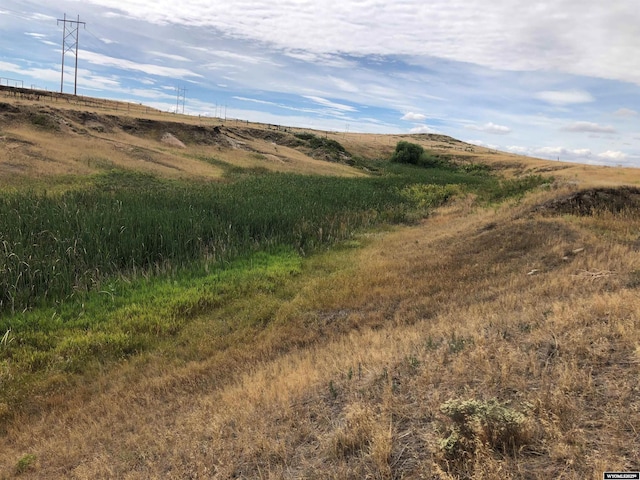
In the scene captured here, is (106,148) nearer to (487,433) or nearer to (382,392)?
(382,392)

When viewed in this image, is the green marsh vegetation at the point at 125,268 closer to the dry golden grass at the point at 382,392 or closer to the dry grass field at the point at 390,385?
the dry grass field at the point at 390,385

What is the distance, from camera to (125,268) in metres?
10.7

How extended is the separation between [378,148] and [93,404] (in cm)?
8161

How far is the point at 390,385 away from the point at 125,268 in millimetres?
8581

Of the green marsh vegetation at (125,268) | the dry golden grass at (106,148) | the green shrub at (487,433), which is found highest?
the dry golden grass at (106,148)

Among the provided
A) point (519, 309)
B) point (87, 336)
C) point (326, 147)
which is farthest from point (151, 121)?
point (519, 309)

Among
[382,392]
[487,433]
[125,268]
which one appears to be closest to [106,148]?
[125,268]

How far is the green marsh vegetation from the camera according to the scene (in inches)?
290

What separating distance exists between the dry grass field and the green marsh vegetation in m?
0.47

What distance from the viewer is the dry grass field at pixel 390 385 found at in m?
3.29

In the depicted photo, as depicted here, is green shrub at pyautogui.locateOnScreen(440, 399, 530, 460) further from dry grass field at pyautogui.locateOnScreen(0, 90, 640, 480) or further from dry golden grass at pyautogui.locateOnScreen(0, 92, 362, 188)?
dry golden grass at pyautogui.locateOnScreen(0, 92, 362, 188)

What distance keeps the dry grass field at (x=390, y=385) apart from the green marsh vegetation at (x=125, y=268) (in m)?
0.47

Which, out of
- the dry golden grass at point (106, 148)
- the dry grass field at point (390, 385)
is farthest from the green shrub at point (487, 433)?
the dry golden grass at point (106, 148)

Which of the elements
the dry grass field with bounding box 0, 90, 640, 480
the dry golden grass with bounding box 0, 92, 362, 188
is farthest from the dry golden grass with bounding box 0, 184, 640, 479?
the dry golden grass with bounding box 0, 92, 362, 188
